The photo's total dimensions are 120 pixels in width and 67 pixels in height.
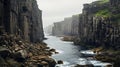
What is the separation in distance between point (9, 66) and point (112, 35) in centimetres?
6932

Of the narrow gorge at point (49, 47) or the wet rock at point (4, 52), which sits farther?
the narrow gorge at point (49, 47)

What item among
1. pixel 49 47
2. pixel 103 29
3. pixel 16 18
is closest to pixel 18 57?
pixel 16 18

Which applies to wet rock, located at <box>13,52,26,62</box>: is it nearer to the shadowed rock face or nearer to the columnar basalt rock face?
the shadowed rock face

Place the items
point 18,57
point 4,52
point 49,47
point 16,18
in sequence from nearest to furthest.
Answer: point 4,52 → point 18,57 → point 16,18 → point 49,47

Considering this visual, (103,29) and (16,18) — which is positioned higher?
(16,18)

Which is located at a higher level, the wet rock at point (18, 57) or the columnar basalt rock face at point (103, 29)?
the columnar basalt rock face at point (103, 29)

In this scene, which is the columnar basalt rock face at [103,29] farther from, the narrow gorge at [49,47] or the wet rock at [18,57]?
the wet rock at [18,57]

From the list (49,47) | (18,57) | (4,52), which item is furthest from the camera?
(49,47)

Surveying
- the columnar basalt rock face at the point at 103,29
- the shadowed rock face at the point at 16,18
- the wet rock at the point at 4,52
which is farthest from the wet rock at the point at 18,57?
the columnar basalt rock face at the point at 103,29

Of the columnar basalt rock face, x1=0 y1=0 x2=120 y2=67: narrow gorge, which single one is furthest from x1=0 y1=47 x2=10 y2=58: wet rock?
the columnar basalt rock face

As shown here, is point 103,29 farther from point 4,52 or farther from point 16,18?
point 4,52

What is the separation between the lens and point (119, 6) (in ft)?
454

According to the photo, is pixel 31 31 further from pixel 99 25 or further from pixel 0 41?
pixel 0 41

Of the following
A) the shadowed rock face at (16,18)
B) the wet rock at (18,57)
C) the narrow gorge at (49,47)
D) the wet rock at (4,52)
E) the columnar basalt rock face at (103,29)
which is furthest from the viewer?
the columnar basalt rock face at (103,29)
